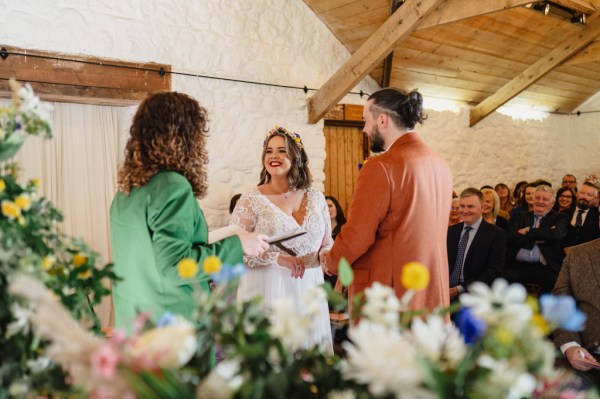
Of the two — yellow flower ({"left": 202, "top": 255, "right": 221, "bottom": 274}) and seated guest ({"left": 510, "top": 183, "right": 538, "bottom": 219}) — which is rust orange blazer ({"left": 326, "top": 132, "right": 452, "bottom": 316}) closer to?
yellow flower ({"left": 202, "top": 255, "right": 221, "bottom": 274})

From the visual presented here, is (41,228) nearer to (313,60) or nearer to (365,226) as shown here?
(365,226)

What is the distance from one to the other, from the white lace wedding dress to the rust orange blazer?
0.74m

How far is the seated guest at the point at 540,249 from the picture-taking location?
4523 millimetres

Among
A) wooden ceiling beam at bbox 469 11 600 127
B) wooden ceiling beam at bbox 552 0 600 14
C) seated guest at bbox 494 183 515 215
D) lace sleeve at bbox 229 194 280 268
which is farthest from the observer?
seated guest at bbox 494 183 515 215

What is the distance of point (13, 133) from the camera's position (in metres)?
0.95

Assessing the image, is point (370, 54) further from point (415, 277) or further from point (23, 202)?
point (415, 277)

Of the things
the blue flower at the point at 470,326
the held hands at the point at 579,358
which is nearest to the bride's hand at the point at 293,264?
the held hands at the point at 579,358

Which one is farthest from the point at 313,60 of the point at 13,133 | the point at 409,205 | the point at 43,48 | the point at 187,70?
the point at 13,133

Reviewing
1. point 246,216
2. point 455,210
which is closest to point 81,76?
point 246,216

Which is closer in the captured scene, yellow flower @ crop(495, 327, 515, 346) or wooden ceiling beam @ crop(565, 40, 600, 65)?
yellow flower @ crop(495, 327, 515, 346)

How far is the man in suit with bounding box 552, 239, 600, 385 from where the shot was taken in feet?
6.76

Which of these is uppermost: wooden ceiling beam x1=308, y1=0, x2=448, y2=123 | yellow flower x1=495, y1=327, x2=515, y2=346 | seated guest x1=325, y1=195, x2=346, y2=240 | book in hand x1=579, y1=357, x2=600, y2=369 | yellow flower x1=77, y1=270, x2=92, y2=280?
wooden ceiling beam x1=308, y1=0, x2=448, y2=123

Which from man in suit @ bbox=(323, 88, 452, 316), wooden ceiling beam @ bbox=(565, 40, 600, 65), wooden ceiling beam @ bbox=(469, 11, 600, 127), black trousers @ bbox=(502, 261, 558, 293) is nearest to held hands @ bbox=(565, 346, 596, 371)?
man in suit @ bbox=(323, 88, 452, 316)

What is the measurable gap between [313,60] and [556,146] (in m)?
5.33
